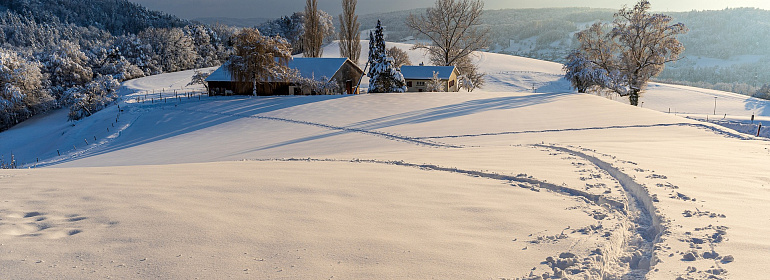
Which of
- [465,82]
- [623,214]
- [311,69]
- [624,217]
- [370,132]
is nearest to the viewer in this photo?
[624,217]

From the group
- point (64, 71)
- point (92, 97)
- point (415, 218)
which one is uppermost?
point (64, 71)

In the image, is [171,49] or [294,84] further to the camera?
[171,49]

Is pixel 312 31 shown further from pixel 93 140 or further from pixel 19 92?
pixel 93 140

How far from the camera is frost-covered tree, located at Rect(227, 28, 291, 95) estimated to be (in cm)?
3715

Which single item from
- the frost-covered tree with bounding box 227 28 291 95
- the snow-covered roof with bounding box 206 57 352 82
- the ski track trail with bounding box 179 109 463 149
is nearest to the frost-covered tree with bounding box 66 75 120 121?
the snow-covered roof with bounding box 206 57 352 82

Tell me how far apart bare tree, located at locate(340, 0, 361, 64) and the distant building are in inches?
397

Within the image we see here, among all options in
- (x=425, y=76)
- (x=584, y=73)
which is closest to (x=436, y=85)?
(x=425, y=76)

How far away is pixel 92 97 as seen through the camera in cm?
4484

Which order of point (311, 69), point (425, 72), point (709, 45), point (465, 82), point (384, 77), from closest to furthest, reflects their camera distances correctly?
point (384, 77)
point (311, 69)
point (425, 72)
point (465, 82)
point (709, 45)

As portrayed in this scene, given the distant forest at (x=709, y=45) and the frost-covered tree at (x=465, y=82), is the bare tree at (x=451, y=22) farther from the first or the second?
the distant forest at (x=709, y=45)

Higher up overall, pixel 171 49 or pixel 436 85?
pixel 171 49

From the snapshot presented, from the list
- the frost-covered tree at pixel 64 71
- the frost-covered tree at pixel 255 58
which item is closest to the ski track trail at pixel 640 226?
the frost-covered tree at pixel 255 58

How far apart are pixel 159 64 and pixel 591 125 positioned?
73112mm

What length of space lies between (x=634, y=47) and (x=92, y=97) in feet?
175
